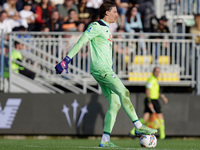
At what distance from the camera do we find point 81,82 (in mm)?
16547

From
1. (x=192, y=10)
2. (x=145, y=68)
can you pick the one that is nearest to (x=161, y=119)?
(x=145, y=68)

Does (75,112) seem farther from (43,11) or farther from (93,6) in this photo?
(93,6)

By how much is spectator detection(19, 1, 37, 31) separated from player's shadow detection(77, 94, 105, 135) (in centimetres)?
348

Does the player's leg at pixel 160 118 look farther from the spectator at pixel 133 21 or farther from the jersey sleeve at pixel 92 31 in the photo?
the jersey sleeve at pixel 92 31

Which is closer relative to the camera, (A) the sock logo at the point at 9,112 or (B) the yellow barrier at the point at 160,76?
(A) the sock logo at the point at 9,112

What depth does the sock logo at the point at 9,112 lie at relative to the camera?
15992 millimetres

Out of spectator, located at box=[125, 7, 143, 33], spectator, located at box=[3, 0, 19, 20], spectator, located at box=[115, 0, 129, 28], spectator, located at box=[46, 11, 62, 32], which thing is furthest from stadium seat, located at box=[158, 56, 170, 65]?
spectator, located at box=[3, 0, 19, 20]

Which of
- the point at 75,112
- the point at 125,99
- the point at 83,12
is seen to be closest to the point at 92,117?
the point at 75,112

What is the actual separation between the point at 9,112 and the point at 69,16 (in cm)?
406

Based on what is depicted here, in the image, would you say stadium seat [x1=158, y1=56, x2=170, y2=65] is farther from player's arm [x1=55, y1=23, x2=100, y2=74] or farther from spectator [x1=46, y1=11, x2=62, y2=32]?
player's arm [x1=55, y1=23, x2=100, y2=74]

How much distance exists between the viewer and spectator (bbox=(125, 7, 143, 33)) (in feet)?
58.9

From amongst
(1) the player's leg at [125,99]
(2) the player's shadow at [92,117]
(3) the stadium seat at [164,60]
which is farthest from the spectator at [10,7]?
(1) the player's leg at [125,99]

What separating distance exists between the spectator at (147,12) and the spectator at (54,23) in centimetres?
277

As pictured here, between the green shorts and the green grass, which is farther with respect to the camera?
the green grass
